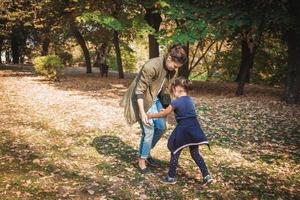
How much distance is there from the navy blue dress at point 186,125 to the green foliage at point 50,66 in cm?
1633

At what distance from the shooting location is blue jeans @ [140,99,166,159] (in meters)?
6.86

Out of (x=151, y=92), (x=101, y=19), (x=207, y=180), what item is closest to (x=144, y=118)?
(x=151, y=92)

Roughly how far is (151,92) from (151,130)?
0.69 meters

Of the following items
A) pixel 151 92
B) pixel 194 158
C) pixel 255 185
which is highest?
pixel 151 92

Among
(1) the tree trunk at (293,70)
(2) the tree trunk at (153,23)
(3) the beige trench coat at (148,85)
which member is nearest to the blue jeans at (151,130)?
(3) the beige trench coat at (148,85)

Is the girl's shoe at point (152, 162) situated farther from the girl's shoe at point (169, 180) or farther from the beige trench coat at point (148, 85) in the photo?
the beige trench coat at point (148, 85)

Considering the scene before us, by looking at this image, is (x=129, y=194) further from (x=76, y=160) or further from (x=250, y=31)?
(x=250, y=31)

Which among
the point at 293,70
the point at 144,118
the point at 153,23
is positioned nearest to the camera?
the point at 144,118

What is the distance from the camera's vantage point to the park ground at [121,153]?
669 cm

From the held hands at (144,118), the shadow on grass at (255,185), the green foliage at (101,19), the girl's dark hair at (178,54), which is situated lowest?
the shadow on grass at (255,185)

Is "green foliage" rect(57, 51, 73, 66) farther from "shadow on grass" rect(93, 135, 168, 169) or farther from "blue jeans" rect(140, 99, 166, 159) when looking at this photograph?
"blue jeans" rect(140, 99, 166, 159)

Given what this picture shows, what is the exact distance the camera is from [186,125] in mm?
6473

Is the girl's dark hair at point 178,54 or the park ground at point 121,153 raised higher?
the girl's dark hair at point 178,54

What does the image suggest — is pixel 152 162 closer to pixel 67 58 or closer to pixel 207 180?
pixel 207 180
